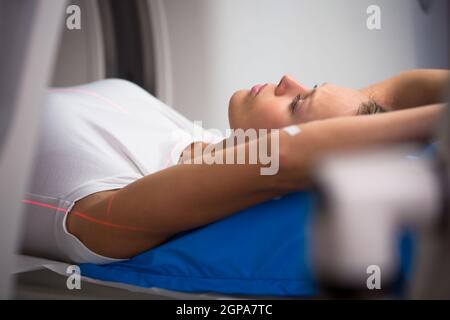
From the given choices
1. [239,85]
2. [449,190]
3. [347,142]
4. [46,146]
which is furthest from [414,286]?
[239,85]

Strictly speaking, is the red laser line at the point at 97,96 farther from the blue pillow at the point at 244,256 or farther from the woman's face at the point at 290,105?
the blue pillow at the point at 244,256

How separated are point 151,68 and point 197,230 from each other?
92 centimetres

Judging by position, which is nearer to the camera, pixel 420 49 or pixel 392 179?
pixel 392 179

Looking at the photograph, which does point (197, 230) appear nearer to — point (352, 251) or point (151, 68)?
point (352, 251)

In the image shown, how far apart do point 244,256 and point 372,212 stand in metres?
0.39

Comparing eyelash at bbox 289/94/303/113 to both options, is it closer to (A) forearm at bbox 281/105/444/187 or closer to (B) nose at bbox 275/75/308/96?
(B) nose at bbox 275/75/308/96

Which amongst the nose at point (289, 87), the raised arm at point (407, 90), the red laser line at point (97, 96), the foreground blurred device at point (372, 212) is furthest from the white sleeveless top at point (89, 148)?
the foreground blurred device at point (372, 212)

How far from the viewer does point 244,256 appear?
660 millimetres

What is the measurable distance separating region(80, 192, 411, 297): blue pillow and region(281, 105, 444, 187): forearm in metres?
0.08

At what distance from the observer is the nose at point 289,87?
89 cm

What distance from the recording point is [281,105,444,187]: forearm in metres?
0.56

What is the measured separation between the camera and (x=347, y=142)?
56cm

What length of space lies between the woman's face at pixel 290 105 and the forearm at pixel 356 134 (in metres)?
0.26

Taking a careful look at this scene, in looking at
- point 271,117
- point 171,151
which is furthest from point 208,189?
point 171,151
